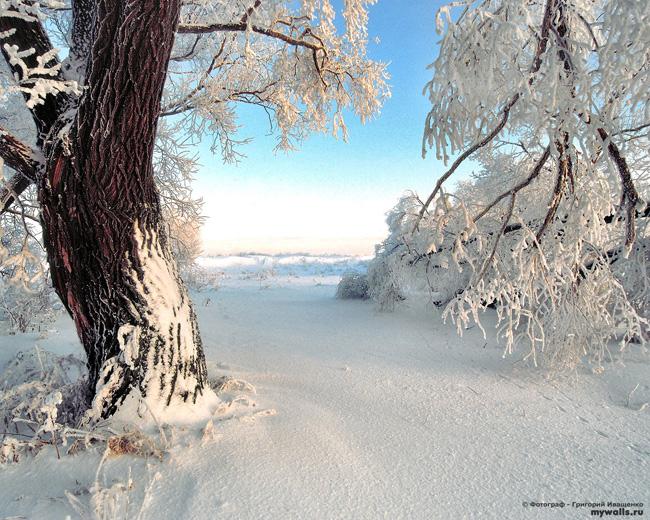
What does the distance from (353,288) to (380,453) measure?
6549mm

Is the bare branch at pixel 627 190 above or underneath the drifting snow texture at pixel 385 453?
above

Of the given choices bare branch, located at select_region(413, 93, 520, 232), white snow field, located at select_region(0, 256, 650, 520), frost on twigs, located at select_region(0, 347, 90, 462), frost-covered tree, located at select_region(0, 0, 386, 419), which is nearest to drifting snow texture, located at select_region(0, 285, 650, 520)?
white snow field, located at select_region(0, 256, 650, 520)

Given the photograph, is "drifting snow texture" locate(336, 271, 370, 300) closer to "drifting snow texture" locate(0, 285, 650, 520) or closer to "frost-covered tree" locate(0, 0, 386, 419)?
"drifting snow texture" locate(0, 285, 650, 520)

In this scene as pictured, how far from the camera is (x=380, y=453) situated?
2.16 m

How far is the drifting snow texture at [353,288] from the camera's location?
8.59m

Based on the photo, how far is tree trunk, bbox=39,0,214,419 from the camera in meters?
2.24

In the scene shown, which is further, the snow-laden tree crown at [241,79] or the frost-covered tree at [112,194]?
the snow-laden tree crown at [241,79]

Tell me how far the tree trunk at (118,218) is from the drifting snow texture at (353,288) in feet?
20.5

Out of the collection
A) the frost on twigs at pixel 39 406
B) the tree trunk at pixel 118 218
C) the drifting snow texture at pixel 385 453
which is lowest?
the drifting snow texture at pixel 385 453

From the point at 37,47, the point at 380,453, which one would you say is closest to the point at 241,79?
the point at 37,47

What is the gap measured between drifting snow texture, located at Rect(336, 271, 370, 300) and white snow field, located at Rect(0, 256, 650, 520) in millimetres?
4554

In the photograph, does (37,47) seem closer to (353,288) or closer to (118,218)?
(118,218)

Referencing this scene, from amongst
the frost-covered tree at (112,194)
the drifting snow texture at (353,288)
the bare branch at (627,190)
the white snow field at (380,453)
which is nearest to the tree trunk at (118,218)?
the frost-covered tree at (112,194)

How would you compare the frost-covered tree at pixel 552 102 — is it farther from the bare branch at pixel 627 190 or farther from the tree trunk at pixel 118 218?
the tree trunk at pixel 118 218
